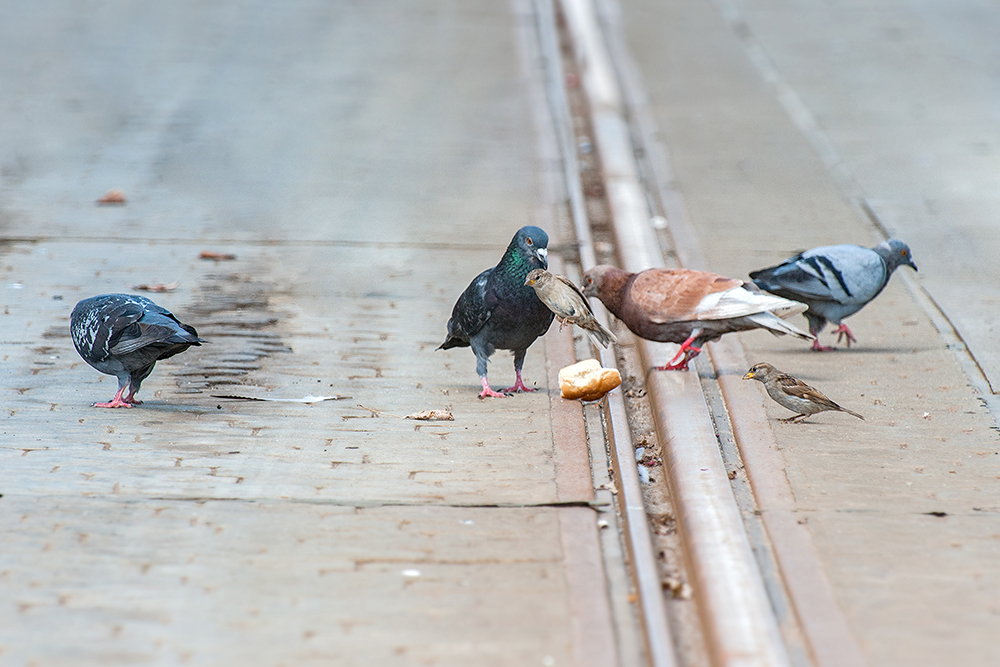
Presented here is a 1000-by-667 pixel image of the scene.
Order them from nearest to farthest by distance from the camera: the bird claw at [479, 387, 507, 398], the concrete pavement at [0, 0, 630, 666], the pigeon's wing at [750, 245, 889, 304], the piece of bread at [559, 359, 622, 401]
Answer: the concrete pavement at [0, 0, 630, 666] < the piece of bread at [559, 359, 622, 401] < the bird claw at [479, 387, 507, 398] < the pigeon's wing at [750, 245, 889, 304]

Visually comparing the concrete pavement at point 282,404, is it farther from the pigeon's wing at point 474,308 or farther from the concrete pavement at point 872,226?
the concrete pavement at point 872,226

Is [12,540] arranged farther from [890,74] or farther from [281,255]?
[890,74]

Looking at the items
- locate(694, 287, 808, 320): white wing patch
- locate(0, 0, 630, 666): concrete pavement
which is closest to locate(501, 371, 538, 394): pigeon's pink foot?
locate(0, 0, 630, 666): concrete pavement

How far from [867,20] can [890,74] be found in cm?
344

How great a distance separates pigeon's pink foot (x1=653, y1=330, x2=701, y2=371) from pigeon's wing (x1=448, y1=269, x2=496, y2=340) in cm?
120

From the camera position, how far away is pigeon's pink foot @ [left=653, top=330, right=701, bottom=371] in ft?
21.4

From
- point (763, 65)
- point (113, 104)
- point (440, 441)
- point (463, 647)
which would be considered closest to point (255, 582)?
point (463, 647)

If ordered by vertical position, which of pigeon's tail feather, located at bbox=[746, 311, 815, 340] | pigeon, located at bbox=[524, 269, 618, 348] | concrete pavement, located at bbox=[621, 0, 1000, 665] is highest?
pigeon, located at bbox=[524, 269, 618, 348]

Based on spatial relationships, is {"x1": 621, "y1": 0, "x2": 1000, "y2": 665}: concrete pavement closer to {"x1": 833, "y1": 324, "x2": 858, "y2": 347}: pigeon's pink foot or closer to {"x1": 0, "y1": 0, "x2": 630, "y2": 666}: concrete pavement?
{"x1": 833, "y1": 324, "x2": 858, "y2": 347}: pigeon's pink foot

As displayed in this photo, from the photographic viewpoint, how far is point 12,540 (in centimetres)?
471

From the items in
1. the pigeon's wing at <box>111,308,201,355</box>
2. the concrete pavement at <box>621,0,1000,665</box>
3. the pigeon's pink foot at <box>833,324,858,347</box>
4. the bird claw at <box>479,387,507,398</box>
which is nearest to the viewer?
the concrete pavement at <box>621,0,1000,665</box>

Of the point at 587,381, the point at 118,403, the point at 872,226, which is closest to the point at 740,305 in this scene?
the point at 587,381

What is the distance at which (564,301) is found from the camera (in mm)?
5816

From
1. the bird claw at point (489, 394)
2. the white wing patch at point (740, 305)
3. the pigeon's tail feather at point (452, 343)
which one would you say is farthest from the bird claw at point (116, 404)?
the white wing patch at point (740, 305)
